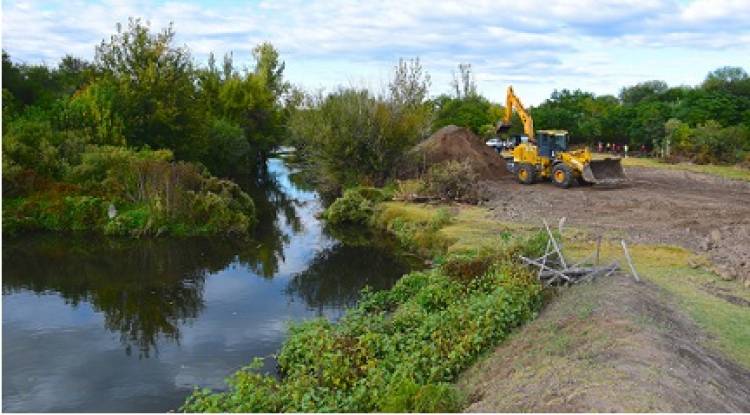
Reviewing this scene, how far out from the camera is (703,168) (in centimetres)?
3625

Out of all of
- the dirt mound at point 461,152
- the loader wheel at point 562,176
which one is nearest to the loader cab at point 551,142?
the loader wheel at point 562,176

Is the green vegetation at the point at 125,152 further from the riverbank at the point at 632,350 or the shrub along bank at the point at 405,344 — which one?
the riverbank at the point at 632,350

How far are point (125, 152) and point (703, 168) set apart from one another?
28.3 m

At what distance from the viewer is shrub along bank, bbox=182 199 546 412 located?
29.5 feet

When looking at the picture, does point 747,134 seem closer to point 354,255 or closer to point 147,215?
point 354,255

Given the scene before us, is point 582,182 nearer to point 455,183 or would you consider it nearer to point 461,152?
point 461,152

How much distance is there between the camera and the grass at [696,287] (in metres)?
10.5

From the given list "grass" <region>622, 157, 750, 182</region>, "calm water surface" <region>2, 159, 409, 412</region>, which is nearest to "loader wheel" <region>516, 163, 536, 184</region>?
"grass" <region>622, 157, 750, 182</region>

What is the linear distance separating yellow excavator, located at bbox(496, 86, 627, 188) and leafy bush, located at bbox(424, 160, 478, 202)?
461 cm

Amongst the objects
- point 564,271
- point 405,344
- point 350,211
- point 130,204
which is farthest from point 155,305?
point 350,211

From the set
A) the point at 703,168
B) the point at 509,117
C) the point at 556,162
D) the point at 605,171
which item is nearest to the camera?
the point at 605,171

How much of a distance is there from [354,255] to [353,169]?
1017cm

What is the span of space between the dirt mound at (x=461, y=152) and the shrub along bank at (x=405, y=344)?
17.0 meters

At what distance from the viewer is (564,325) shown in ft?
35.1
